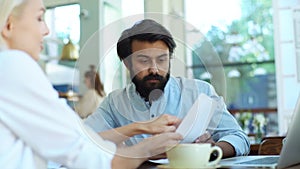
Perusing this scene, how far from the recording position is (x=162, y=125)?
0.73 m

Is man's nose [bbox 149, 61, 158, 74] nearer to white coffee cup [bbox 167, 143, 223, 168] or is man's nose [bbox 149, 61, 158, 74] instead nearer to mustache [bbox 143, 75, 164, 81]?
mustache [bbox 143, 75, 164, 81]

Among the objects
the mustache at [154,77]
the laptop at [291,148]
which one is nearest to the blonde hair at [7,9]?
the mustache at [154,77]

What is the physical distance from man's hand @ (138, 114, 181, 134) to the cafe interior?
0.59 ft

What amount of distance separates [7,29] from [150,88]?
33cm

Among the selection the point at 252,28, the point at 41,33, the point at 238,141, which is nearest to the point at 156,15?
the point at 41,33

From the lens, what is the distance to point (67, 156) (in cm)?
66

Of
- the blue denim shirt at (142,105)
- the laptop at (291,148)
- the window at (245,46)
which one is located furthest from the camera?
the window at (245,46)

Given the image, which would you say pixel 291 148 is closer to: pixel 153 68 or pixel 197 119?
pixel 197 119

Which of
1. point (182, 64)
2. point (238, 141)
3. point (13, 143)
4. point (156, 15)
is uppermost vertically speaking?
point (156, 15)

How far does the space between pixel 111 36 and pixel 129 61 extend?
7 centimetres

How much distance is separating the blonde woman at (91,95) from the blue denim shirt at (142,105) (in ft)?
0.06

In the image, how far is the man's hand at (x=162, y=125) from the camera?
28.4 inches

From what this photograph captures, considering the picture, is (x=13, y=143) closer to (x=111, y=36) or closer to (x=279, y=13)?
(x=111, y=36)

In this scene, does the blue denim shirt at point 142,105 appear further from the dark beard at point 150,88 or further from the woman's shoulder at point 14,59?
the woman's shoulder at point 14,59
